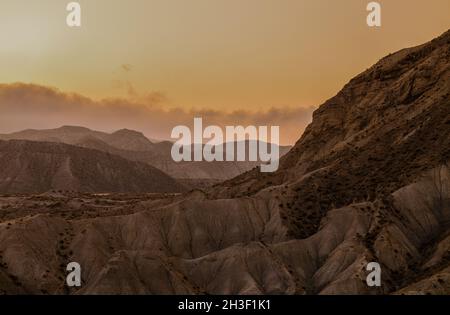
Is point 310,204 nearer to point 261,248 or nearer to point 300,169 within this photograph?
point 261,248

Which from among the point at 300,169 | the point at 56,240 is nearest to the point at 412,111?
the point at 300,169

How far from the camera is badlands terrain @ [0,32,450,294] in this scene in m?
81.5

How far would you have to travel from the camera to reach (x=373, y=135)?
119m

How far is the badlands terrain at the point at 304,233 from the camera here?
3209 inches

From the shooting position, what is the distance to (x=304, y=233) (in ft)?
317

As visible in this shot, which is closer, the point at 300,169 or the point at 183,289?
the point at 183,289

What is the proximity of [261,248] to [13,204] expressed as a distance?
337 feet

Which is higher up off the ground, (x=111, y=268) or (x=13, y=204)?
(x=13, y=204)

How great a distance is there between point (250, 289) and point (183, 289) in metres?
6.83

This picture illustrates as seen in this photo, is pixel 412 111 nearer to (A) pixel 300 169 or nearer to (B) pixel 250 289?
(A) pixel 300 169
